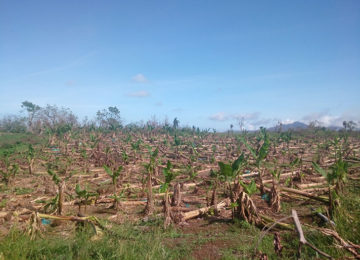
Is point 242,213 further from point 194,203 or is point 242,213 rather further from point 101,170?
point 101,170

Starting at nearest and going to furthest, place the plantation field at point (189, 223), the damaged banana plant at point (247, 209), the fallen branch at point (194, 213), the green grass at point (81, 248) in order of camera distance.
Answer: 1. the green grass at point (81, 248)
2. the plantation field at point (189, 223)
3. the damaged banana plant at point (247, 209)
4. the fallen branch at point (194, 213)

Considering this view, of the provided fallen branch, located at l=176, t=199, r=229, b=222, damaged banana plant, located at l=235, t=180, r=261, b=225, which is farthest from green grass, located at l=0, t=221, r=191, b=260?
damaged banana plant, located at l=235, t=180, r=261, b=225

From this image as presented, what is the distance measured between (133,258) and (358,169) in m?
12.7

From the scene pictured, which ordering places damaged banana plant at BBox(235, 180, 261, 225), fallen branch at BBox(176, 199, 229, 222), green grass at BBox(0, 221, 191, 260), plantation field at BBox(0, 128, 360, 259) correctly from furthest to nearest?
fallen branch at BBox(176, 199, 229, 222)
damaged banana plant at BBox(235, 180, 261, 225)
plantation field at BBox(0, 128, 360, 259)
green grass at BBox(0, 221, 191, 260)

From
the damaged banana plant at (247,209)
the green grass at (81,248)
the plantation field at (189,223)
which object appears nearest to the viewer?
the green grass at (81,248)

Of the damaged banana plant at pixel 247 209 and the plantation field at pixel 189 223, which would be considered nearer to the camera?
the plantation field at pixel 189 223

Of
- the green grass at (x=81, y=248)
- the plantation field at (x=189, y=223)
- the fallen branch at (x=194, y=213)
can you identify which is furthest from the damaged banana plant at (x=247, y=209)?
the green grass at (x=81, y=248)

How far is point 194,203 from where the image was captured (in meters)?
8.21

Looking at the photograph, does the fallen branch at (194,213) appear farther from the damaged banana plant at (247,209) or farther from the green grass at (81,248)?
the green grass at (81,248)

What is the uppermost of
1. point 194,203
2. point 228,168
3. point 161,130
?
point 161,130

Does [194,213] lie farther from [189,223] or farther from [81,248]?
[81,248]

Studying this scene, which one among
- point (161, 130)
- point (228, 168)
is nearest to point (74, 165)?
point (228, 168)

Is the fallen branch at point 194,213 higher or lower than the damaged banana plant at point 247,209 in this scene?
lower

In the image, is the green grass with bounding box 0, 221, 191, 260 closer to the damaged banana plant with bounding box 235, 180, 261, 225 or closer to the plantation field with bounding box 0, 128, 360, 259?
the plantation field with bounding box 0, 128, 360, 259
